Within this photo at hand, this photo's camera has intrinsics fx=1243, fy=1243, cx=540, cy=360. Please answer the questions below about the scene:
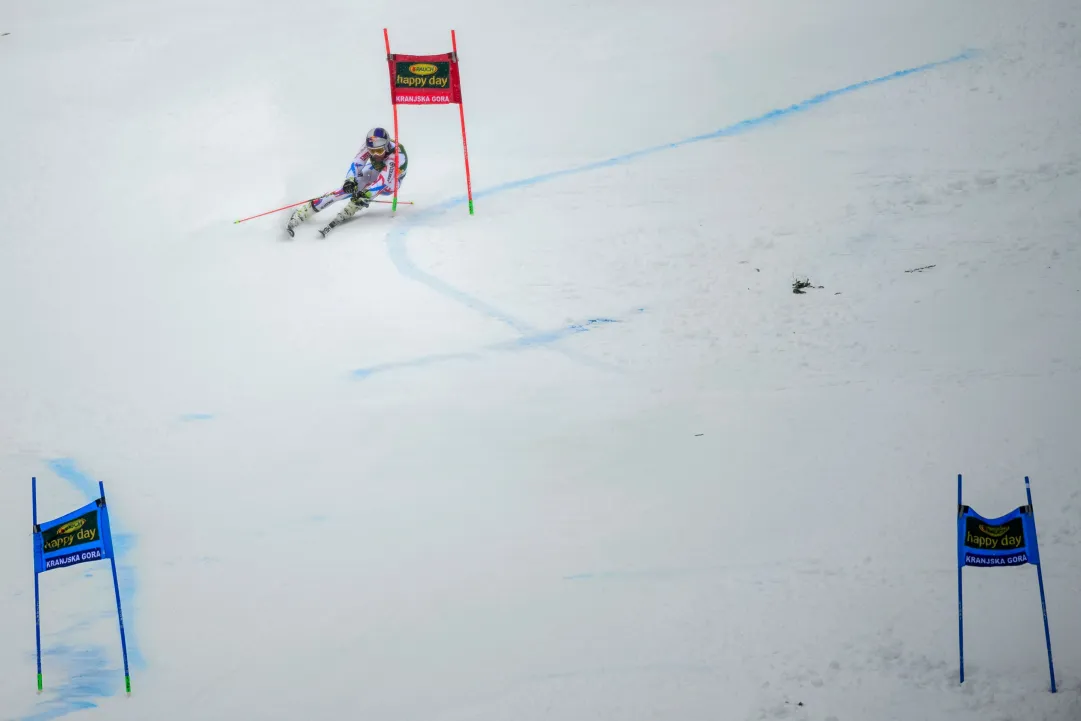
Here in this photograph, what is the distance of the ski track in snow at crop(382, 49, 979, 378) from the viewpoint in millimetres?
8883

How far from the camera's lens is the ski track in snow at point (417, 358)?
21.1 feet

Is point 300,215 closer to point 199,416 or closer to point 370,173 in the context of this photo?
point 370,173

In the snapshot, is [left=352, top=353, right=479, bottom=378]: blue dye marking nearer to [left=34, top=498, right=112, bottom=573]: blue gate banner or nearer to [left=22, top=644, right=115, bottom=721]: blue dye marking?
[left=34, top=498, right=112, bottom=573]: blue gate banner

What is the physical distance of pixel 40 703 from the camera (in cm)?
636

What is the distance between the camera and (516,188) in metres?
11.1

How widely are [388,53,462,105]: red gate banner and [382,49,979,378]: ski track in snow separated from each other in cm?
93

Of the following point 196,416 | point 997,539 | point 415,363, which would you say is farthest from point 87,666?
point 997,539

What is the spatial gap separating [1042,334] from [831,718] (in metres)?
3.73

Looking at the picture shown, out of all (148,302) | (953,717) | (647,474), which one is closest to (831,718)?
(953,717)

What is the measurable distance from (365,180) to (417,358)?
2.39 meters

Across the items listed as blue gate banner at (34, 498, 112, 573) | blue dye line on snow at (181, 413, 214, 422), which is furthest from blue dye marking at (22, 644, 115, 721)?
blue dye line on snow at (181, 413, 214, 422)

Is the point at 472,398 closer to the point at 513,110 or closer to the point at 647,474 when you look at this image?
the point at 647,474

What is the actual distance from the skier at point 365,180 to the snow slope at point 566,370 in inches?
8.6

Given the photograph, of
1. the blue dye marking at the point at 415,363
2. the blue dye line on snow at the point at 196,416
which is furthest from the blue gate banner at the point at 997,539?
the blue dye line on snow at the point at 196,416
